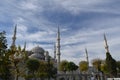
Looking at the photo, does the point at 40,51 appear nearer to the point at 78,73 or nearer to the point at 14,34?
the point at 78,73

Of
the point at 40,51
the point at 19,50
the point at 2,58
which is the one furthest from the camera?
the point at 40,51

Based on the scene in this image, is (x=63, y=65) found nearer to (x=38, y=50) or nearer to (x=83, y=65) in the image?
(x=83, y=65)

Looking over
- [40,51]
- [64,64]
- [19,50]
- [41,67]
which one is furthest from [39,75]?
[40,51]

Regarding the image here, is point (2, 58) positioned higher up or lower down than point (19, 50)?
lower down

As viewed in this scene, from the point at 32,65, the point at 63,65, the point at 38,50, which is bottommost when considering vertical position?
the point at 32,65

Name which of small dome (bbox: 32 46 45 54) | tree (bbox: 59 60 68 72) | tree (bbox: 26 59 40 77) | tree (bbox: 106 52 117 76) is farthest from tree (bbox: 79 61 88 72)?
small dome (bbox: 32 46 45 54)

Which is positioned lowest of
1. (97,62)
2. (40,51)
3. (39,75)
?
(39,75)

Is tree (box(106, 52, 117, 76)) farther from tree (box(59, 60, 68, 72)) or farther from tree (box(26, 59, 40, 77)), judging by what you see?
tree (box(26, 59, 40, 77))

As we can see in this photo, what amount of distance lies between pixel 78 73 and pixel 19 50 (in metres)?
43.3

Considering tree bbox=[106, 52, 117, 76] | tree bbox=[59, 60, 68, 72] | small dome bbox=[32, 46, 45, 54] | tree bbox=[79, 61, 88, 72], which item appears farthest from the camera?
small dome bbox=[32, 46, 45, 54]

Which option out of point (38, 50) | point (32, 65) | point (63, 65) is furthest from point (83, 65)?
point (38, 50)

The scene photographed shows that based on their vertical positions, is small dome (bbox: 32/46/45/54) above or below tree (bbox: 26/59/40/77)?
above

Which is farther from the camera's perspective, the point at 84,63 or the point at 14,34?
the point at 84,63

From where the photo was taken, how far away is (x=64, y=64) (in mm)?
60938
